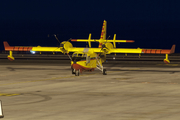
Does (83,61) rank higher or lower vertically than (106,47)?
lower

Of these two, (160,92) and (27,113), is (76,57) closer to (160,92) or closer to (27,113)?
(160,92)

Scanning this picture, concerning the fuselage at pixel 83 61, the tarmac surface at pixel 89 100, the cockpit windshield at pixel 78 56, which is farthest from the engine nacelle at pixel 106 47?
the tarmac surface at pixel 89 100

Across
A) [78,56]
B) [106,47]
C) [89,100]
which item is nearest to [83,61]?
[78,56]

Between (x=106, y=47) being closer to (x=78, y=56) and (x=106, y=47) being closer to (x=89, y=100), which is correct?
(x=78, y=56)

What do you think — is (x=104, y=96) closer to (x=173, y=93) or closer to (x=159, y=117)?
(x=173, y=93)

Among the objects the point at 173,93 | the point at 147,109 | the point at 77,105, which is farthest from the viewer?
the point at 173,93

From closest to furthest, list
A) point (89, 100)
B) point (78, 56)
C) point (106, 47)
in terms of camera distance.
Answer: point (89, 100) < point (78, 56) < point (106, 47)

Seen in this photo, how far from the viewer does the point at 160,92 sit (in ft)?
84.2

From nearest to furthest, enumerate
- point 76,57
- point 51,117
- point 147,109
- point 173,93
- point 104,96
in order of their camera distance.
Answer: point 51,117 → point 147,109 → point 104,96 → point 173,93 → point 76,57

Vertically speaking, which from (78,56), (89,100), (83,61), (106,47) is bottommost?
(89,100)

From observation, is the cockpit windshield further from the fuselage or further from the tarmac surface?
the tarmac surface

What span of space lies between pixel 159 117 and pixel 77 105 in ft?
15.9

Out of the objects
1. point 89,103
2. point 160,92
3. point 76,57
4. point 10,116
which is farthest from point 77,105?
point 76,57

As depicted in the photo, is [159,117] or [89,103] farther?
[89,103]
